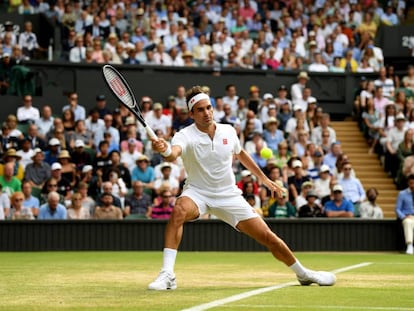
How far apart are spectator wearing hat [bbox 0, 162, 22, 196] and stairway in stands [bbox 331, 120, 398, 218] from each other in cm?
772

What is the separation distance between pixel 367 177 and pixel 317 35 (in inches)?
208

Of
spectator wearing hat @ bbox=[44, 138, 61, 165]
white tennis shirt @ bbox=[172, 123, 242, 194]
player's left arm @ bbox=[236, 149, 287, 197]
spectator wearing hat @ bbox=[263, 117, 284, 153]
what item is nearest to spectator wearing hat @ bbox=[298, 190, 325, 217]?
spectator wearing hat @ bbox=[263, 117, 284, 153]

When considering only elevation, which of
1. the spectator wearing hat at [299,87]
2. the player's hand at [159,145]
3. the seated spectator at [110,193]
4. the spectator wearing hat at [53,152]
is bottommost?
the seated spectator at [110,193]

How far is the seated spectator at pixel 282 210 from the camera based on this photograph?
1919cm

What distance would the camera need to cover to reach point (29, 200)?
62.6ft

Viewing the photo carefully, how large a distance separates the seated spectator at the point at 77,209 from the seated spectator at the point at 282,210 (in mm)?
3493

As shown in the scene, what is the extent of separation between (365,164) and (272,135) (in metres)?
2.92

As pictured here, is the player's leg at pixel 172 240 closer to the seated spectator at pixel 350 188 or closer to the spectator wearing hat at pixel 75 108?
the seated spectator at pixel 350 188

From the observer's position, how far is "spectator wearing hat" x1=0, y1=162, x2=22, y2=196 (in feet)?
63.2

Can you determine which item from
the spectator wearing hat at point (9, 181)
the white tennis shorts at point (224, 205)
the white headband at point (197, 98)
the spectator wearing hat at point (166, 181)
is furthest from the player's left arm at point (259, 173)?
the spectator wearing hat at point (9, 181)

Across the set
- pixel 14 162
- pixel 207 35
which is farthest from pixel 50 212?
pixel 207 35

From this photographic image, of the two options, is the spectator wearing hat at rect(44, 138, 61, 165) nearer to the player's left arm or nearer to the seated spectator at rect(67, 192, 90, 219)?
the seated spectator at rect(67, 192, 90, 219)

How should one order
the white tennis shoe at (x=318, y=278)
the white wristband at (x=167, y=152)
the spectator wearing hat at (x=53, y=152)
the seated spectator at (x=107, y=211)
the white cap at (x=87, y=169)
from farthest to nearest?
1. the spectator wearing hat at (x=53, y=152)
2. the white cap at (x=87, y=169)
3. the seated spectator at (x=107, y=211)
4. the white tennis shoe at (x=318, y=278)
5. the white wristband at (x=167, y=152)

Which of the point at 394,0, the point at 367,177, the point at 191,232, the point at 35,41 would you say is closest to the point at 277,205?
the point at 191,232
